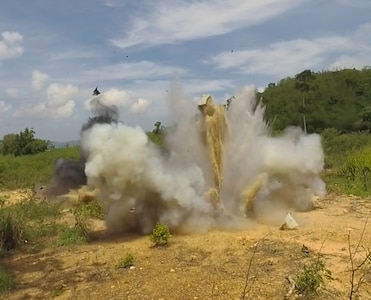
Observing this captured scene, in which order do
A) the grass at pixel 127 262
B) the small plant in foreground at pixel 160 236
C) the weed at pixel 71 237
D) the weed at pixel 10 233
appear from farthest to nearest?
the weed at pixel 71 237
the weed at pixel 10 233
the small plant in foreground at pixel 160 236
the grass at pixel 127 262

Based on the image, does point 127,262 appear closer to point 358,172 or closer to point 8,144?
point 358,172

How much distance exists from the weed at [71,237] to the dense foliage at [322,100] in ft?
77.5

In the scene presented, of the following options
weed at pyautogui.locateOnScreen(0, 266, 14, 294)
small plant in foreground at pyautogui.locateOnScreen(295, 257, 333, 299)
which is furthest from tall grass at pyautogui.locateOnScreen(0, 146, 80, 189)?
small plant in foreground at pyautogui.locateOnScreen(295, 257, 333, 299)

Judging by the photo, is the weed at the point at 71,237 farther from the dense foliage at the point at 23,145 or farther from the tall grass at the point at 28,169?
the dense foliage at the point at 23,145

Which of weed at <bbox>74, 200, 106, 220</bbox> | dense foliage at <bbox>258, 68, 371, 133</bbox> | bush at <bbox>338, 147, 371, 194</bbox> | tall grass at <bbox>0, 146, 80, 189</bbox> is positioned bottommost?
bush at <bbox>338, 147, 371, 194</bbox>

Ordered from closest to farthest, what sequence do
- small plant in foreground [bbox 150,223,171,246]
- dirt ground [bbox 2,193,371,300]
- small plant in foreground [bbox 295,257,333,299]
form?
1. small plant in foreground [bbox 295,257,333,299]
2. dirt ground [bbox 2,193,371,300]
3. small plant in foreground [bbox 150,223,171,246]

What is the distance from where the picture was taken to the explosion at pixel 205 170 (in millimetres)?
9078

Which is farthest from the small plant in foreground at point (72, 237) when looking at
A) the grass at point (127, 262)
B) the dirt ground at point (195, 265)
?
the grass at point (127, 262)

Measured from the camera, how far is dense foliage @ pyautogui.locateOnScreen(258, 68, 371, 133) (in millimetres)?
33750

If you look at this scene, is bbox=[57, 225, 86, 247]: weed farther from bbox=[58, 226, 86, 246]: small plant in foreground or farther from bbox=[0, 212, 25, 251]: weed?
bbox=[0, 212, 25, 251]: weed

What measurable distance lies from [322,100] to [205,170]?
27539 mm

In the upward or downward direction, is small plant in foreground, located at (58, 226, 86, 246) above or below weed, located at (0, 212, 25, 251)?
below

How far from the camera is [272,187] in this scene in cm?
1130

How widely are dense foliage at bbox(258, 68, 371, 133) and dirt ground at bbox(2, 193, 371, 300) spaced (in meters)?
23.7
